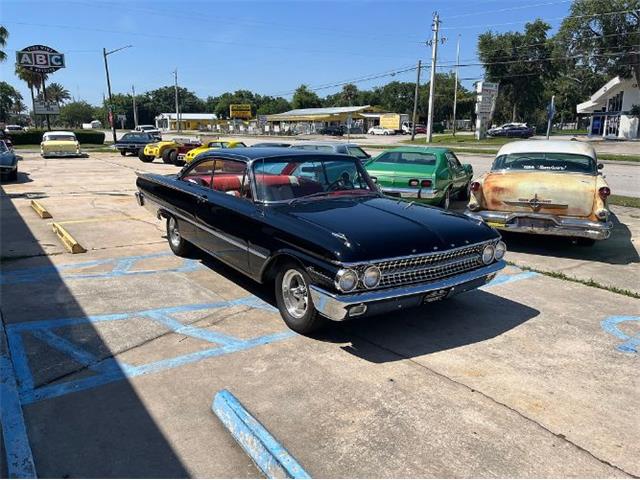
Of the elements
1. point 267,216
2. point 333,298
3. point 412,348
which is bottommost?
point 412,348

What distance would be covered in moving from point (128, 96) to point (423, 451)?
155 meters

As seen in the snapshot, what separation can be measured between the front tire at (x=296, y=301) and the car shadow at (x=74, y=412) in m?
1.47

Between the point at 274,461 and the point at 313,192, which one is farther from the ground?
the point at 313,192

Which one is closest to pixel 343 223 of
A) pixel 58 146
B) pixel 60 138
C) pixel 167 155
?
pixel 167 155

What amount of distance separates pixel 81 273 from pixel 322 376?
3901 mm

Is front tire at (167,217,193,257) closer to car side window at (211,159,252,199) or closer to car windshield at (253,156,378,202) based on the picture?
car side window at (211,159,252,199)

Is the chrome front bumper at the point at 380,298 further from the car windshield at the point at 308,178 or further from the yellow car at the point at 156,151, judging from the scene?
the yellow car at the point at 156,151

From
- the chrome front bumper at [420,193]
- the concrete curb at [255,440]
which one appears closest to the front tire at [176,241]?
the concrete curb at [255,440]

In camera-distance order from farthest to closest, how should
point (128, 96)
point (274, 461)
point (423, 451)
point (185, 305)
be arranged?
1. point (128, 96)
2. point (185, 305)
3. point (423, 451)
4. point (274, 461)

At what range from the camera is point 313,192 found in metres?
5.32

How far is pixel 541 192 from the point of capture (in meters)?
7.32

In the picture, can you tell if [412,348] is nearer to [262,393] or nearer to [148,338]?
[262,393]

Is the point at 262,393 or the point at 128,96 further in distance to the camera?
the point at 128,96

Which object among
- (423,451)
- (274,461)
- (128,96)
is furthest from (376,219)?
(128,96)
